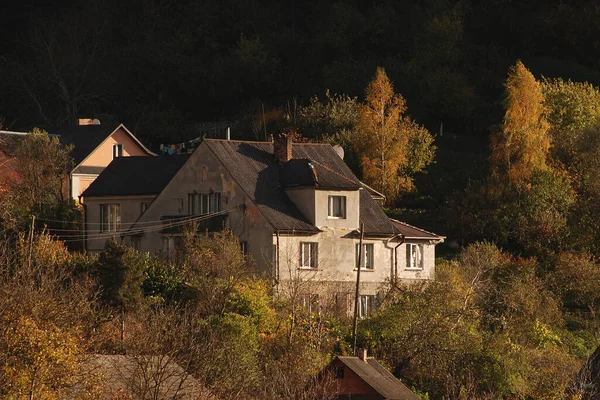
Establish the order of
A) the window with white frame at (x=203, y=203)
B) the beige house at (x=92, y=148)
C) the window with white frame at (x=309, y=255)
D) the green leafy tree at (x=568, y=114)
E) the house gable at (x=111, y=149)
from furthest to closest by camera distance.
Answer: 1. the house gable at (x=111, y=149)
2. the green leafy tree at (x=568, y=114)
3. the beige house at (x=92, y=148)
4. the window with white frame at (x=203, y=203)
5. the window with white frame at (x=309, y=255)

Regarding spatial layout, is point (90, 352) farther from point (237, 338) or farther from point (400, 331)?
point (400, 331)

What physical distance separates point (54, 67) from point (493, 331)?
156ft

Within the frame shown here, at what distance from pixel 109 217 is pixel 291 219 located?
9.01m

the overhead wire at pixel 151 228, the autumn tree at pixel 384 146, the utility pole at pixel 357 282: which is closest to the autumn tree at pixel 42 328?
the overhead wire at pixel 151 228

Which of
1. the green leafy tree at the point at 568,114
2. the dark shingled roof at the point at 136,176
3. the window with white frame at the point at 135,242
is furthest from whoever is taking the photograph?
the green leafy tree at the point at 568,114

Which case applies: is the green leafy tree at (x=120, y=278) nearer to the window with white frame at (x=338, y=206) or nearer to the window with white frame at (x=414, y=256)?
the window with white frame at (x=338, y=206)

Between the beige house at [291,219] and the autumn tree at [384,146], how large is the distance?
35.7 feet

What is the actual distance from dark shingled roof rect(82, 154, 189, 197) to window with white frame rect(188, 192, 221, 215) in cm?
284

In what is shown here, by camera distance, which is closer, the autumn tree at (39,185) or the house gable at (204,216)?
the house gable at (204,216)

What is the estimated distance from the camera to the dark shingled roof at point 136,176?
204ft

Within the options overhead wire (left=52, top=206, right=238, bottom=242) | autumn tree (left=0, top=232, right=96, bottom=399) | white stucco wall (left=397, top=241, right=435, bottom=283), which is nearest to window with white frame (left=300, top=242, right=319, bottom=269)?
overhead wire (left=52, top=206, right=238, bottom=242)

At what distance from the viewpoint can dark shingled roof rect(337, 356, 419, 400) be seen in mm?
46656

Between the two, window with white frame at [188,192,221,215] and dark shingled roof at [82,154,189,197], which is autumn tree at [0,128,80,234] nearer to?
dark shingled roof at [82,154,189,197]

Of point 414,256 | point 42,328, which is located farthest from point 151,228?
point 42,328
